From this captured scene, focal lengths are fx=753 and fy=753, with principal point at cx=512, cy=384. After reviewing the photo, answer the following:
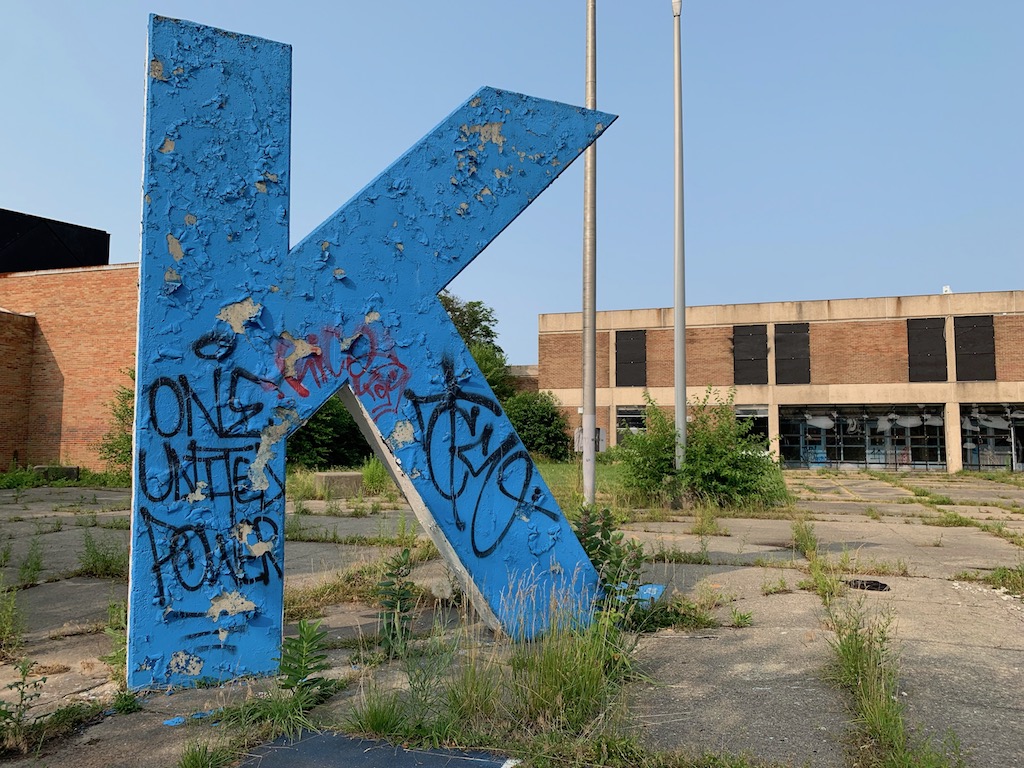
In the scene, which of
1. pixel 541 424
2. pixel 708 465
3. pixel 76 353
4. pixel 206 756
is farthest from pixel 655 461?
pixel 541 424

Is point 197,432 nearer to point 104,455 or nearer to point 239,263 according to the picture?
point 239,263

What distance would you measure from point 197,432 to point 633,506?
11346 millimetres

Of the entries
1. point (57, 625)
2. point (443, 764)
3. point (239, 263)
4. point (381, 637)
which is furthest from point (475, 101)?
point (57, 625)

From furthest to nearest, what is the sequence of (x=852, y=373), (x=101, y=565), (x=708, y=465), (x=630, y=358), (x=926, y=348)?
(x=630, y=358) < (x=852, y=373) < (x=926, y=348) < (x=708, y=465) < (x=101, y=565)

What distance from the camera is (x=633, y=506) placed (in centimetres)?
1481

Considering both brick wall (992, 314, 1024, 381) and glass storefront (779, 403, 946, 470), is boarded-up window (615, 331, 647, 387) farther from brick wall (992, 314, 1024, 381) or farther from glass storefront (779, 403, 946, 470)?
brick wall (992, 314, 1024, 381)

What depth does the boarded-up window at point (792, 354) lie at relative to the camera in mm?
36969

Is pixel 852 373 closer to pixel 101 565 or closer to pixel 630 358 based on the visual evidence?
pixel 630 358

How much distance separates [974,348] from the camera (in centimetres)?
3475

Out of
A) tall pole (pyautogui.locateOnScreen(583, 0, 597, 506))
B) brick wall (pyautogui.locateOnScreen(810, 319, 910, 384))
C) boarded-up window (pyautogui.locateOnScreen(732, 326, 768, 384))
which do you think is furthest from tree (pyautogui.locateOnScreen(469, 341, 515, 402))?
tall pole (pyautogui.locateOnScreen(583, 0, 597, 506))

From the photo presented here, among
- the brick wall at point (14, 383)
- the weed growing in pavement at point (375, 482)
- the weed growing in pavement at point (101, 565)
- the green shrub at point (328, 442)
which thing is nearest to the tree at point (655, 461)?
the weed growing in pavement at point (375, 482)

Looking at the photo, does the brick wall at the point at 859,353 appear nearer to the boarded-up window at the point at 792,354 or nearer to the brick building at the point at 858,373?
the brick building at the point at 858,373

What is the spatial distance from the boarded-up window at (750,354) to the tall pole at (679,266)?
80.4 ft

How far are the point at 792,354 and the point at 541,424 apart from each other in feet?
42.9
